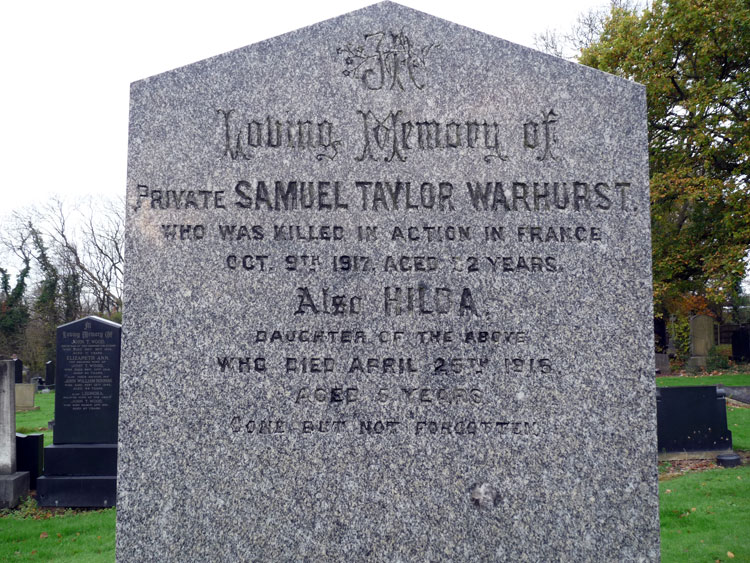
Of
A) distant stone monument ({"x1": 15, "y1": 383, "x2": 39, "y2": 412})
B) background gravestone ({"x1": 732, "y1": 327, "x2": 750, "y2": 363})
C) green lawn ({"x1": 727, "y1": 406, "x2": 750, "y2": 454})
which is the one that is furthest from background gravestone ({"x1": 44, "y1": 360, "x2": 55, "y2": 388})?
background gravestone ({"x1": 732, "y1": 327, "x2": 750, "y2": 363})

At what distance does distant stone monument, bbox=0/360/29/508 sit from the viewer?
7.08 meters

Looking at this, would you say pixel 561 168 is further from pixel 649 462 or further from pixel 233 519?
pixel 233 519

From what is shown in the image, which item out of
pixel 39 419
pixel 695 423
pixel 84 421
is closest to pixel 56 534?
pixel 84 421

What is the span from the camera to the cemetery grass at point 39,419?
38.8 feet

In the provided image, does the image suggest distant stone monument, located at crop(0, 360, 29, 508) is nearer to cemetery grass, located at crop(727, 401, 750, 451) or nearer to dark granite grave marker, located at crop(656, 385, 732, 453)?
dark granite grave marker, located at crop(656, 385, 732, 453)

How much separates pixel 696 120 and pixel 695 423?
9178 millimetres

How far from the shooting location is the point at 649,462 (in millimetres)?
2799

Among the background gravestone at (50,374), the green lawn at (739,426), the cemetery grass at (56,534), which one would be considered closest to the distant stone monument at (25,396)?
the background gravestone at (50,374)

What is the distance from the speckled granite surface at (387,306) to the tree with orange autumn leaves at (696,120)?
12.5 m

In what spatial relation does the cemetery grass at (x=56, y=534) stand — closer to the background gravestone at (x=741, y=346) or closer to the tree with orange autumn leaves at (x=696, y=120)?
the tree with orange autumn leaves at (x=696, y=120)

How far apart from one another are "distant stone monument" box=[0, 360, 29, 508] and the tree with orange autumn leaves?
47.3ft

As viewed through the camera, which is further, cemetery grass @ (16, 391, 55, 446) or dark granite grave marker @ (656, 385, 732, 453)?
cemetery grass @ (16, 391, 55, 446)

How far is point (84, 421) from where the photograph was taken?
295 inches

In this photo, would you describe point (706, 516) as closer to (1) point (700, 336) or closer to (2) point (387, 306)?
(2) point (387, 306)
